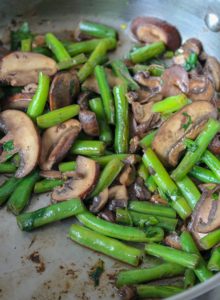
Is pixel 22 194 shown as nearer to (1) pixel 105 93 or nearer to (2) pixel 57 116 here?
(2) pixel 57 116

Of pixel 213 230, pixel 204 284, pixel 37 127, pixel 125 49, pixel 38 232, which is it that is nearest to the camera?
pixel 204 284

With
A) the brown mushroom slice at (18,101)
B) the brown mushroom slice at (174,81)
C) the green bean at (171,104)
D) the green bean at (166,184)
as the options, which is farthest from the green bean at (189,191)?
the brown mushroom slice at (18,101)

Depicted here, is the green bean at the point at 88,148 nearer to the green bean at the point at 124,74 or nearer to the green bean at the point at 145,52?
the green bean at the point at 124,74

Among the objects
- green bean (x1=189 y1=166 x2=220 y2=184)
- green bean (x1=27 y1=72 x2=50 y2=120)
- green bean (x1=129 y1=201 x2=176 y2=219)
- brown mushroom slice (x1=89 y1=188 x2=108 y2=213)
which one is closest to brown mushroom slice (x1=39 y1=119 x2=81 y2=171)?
green bean (x1=27 y1=72 x2=50 y2=120)

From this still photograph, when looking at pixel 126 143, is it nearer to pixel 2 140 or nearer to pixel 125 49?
pixel 2 140

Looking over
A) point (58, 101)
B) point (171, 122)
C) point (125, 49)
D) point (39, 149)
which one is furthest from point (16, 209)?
point (125, 49)

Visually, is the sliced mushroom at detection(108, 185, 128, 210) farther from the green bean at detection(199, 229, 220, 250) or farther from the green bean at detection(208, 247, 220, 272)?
the green bean at detection(208, 247, 220, 272)

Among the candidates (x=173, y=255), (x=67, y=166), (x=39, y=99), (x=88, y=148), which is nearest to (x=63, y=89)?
(x=39, y=99)
